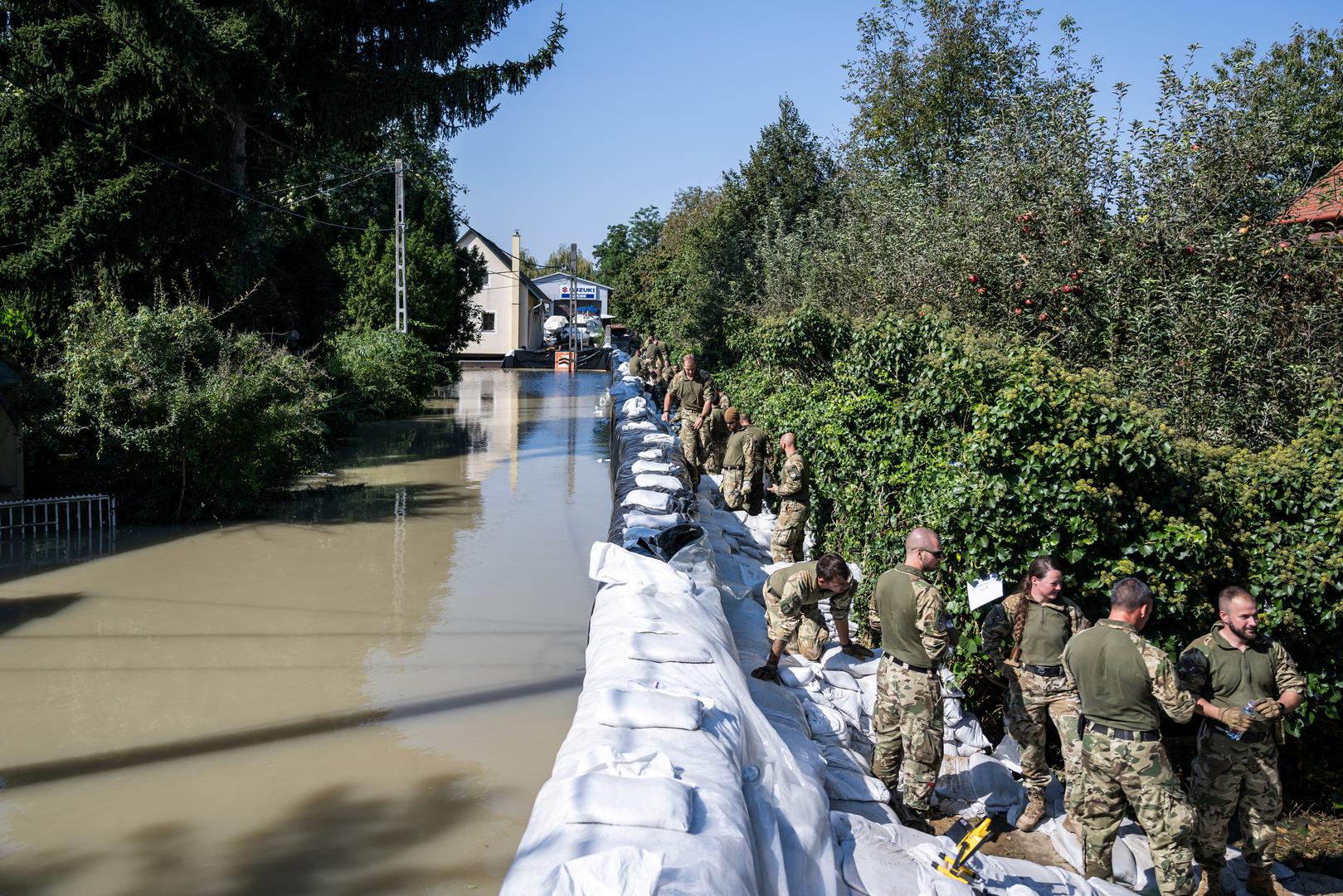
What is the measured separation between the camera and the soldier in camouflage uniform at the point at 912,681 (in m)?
5.25

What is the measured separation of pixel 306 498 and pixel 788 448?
8.53m

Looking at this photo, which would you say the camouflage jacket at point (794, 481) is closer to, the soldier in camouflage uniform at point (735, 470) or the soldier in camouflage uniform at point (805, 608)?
the soldier in camouflage uniform at point (735, 470)

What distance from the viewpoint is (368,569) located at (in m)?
10.6

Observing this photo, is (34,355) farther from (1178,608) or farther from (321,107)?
(1178,608)

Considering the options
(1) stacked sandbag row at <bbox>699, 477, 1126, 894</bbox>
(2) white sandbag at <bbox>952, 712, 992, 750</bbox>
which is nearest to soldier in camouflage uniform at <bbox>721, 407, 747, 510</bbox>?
(1) stacked sandbag row at <bbox>699, 477, 1126, 894</bbox>

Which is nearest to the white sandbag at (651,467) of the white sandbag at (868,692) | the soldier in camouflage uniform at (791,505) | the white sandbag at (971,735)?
the soldier in camouflage uniform at (791,505)

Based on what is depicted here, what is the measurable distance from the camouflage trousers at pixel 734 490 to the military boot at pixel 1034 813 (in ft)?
19.9

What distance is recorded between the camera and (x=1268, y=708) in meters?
4.66

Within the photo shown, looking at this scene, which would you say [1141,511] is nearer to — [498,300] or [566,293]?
[498,300]

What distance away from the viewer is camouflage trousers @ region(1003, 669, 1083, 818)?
5.25m

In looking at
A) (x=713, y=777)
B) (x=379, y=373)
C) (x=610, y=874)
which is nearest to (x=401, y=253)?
(x=379, y=373)

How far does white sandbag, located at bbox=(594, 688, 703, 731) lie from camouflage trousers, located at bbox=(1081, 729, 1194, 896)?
2010 mm

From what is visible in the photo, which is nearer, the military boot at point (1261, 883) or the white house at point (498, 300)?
the military boot at point (1261, 883)

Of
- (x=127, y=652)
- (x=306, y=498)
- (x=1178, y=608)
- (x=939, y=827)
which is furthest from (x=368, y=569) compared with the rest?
(x=1178, y=608)
